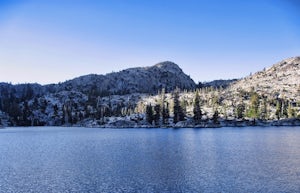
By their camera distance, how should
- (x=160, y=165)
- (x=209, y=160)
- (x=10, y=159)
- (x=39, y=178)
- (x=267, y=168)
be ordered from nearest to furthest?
(x=39, y=178) → (x=267, y=168) → (x=160, y=165) → (x=209, y=160) → (x=10, y=159)

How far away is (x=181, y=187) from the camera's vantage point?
52.5 meters

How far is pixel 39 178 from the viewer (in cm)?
6072

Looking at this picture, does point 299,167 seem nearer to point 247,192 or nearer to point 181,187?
point 247,192

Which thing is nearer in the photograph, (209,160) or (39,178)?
(39,178)

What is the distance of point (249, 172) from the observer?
63469mm

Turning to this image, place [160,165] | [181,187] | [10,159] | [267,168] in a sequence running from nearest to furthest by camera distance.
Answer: [181,187] < [267,168] < [160,165] < [10,159]

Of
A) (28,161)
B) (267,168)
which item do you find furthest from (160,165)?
(28,161)

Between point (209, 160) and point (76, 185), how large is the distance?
37.8m

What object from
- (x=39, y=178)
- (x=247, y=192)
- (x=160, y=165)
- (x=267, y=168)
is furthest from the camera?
(x=160, y=165)

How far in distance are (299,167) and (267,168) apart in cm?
748

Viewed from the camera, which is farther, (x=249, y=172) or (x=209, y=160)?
(x=209, y=160)

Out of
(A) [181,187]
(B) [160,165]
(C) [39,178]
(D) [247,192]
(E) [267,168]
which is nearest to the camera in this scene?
(D) [247,192]

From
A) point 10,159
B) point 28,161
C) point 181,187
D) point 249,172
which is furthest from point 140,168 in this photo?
point 10,159

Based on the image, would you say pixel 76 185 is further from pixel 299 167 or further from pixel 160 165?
pixel 299 167
